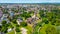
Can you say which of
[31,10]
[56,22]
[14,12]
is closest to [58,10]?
[56,22]

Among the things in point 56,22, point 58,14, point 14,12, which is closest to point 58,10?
point 58,14

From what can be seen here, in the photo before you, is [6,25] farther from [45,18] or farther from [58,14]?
[58,14]

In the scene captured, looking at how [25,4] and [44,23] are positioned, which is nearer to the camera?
[44,23]

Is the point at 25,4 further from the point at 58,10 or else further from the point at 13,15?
the point at 58,10

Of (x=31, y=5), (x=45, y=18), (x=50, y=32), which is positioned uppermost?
(x=31, y=5)

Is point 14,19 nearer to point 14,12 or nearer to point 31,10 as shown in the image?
point 14,12

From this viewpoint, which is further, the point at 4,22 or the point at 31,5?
the point at 31,5

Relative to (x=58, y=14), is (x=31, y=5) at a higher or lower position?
higher

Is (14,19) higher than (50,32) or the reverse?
higher
